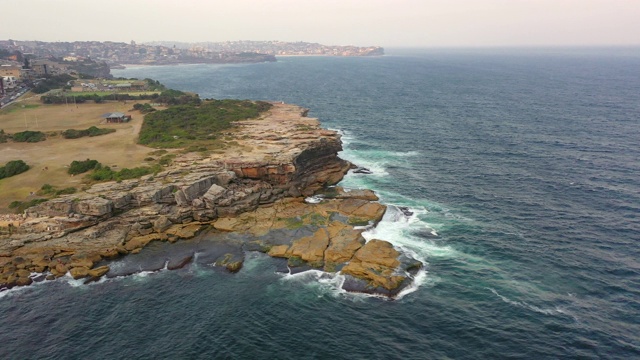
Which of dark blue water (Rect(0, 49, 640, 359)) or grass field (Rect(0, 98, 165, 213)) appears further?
grass field (Rect(0, 98, 165, 213))

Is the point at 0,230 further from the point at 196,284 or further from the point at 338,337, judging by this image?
the point at 338,337

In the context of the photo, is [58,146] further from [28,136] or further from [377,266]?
[377,266]

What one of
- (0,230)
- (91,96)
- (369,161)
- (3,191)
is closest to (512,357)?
(369,161)

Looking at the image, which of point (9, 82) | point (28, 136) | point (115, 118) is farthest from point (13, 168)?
point (9, 82)

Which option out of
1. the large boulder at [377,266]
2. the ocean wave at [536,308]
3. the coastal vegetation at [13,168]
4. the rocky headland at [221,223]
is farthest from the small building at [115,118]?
the ocean wave at [536,308]

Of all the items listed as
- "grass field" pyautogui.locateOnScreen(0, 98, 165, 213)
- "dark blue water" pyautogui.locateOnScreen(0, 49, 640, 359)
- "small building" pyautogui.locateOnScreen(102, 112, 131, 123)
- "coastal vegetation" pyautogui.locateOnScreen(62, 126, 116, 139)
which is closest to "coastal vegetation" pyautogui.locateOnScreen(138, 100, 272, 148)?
"grass field" pyautogui.locateOnScreen(0, 98, 165, 213)

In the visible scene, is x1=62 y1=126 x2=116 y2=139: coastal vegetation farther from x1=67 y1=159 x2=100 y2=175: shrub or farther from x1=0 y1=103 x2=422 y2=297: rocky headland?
x1=0 y1=103 x2=422 y2=297: rocky headland
